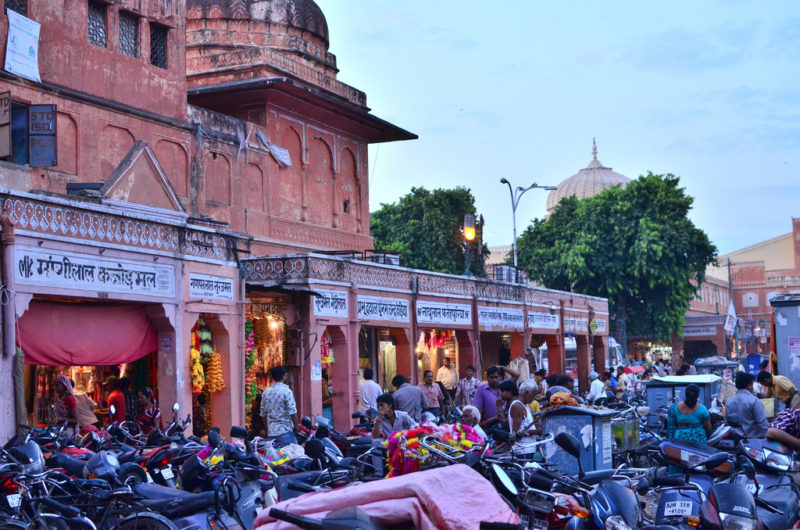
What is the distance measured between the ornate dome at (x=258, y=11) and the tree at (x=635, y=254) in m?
22.5

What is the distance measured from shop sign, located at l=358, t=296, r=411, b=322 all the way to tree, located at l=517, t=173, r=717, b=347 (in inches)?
1052

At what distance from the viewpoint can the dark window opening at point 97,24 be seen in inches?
797

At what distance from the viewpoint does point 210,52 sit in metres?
29.7

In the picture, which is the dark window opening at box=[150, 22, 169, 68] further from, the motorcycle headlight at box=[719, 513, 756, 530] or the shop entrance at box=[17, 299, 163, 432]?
the motorcycle headlight at box=[719, 513, 756, 530]

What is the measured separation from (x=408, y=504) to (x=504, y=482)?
174 centimetres

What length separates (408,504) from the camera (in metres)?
4.61

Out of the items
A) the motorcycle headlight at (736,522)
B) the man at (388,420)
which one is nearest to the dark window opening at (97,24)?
the man at (388,420)

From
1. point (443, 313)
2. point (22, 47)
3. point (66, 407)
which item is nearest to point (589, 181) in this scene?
point (443, 313)

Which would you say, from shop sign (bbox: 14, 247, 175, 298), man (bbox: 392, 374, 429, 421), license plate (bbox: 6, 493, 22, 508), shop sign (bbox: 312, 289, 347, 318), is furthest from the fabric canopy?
license plate (bbox: 6, 493, 22, 508)

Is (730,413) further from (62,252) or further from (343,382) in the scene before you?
(343,382)

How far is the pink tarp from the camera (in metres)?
4.59

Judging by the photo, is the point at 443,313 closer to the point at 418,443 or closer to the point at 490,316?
the point at 490,316

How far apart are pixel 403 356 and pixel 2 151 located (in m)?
10.3

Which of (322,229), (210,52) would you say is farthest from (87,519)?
(210,52)
